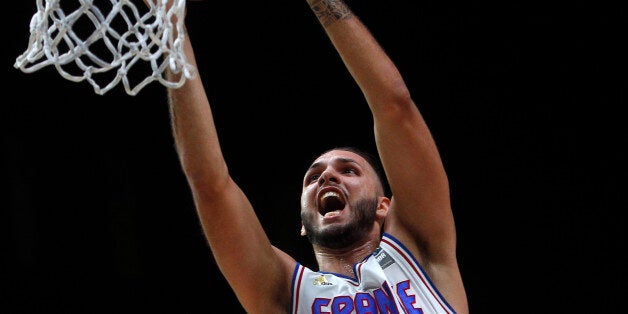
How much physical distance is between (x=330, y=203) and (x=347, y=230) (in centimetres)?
11

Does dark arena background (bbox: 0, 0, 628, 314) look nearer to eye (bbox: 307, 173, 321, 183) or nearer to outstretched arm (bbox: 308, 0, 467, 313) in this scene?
eye (bbox: 307, 173, 321, 183)

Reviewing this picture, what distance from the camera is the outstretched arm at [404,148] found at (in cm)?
259

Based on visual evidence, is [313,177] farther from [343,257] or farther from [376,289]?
[376,289]

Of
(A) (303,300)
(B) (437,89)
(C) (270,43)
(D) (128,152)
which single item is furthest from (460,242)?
(A) (303,300)

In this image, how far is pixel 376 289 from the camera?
261 centimetres

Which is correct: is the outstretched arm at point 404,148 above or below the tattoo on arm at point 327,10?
below

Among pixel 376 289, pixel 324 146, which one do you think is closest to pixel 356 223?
pixel 376 289

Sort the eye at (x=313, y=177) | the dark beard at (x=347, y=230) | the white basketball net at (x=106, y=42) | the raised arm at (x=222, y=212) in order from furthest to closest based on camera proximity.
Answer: the eye at (x=313, y=177) → the dark beard at (x=347, y=230) → the raised arm at (x=222, y=212) → the white basketball net at (x=106, y=42)

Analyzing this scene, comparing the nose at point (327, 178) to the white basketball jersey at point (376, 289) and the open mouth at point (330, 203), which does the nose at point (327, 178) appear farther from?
the white basketball jersey at point (376, 289)

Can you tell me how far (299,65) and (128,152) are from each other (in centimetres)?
121

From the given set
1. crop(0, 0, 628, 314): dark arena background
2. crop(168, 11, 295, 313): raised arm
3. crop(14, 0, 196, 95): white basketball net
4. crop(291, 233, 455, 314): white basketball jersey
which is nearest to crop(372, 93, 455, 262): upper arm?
crop(291, 233, 455, 314): white basketball jersey

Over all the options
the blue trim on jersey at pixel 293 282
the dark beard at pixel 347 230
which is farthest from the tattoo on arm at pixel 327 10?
the blue trim on jersey at pixel 293 282

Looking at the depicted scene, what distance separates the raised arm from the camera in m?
2.40

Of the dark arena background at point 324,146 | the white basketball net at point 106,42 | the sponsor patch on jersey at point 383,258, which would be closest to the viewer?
the white basketball net at point 106,42
